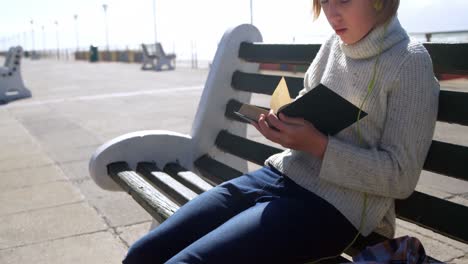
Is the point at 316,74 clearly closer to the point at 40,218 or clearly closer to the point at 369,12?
the point at 369,12

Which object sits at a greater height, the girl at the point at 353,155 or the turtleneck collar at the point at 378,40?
the turtleneck collar at the point at 378,40

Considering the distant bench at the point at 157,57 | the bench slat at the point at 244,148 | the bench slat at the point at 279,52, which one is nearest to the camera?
the bench slat at the point at 279,52

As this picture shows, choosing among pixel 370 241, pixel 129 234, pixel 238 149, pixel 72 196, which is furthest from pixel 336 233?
pixel 72 196

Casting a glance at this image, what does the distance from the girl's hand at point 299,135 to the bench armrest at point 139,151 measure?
1420 mm

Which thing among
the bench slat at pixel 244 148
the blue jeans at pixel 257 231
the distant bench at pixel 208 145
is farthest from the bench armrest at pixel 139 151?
the blue jeans at pixel 257 231

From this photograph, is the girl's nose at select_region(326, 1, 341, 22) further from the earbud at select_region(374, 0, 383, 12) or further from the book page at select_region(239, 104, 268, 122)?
the book page at select_region(239, 104, 268, 122)

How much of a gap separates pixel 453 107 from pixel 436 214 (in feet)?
1.16

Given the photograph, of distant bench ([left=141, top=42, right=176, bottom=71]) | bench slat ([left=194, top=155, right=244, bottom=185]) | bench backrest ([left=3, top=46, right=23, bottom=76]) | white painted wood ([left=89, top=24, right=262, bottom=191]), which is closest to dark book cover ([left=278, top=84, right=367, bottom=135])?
bench slat ([left=194, top=155, right=244, bottom=185])

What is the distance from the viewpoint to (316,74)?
80.0 inches

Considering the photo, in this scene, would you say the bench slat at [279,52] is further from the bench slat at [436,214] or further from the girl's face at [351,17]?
the bench slat at [436,214]

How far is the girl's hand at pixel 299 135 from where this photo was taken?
1662 mm

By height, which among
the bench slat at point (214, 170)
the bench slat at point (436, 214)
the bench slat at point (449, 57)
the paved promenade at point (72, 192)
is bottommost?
the paved promenade at point (72, 192)

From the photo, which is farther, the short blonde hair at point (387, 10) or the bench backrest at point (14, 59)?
the bench backrest at point (14, 59)

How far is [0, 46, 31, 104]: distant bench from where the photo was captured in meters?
12.5
